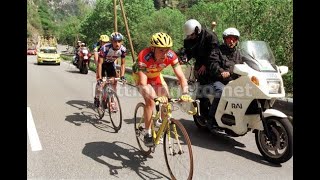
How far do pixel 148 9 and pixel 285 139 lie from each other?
41668 mm

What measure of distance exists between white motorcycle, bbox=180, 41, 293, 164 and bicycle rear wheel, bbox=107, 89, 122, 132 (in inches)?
83.3

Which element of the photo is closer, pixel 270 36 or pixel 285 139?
pixel 285 139

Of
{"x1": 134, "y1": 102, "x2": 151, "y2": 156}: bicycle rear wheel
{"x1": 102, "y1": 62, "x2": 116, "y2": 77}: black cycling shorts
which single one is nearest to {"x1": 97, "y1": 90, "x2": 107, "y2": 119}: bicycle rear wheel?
{"x1": 102, "y1": 62, "x2": 116, "y2": 77}: black cycling shorts

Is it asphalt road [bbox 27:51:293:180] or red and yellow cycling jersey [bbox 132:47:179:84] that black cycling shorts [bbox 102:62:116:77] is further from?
red and yellow cycling jersey [bbox 132:47:179:84]

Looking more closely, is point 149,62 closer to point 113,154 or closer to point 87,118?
point 113,154

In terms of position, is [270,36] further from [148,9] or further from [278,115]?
[148,9]

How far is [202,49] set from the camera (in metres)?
6.52

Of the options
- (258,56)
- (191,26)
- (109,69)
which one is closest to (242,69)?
(258,56)

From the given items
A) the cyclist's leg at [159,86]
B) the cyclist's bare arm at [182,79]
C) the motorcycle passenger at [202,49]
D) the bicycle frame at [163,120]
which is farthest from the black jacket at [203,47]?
the bicycle frame at [163,120]

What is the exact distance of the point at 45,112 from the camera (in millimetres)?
8562

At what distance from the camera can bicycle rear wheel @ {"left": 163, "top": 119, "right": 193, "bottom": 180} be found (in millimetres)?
4137

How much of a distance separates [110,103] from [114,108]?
14 cm

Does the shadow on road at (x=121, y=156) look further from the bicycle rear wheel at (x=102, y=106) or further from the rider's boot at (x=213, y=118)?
the bicycle rear wheel at (x=102, y=106)
